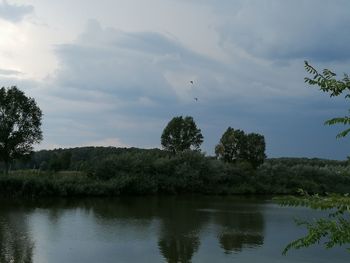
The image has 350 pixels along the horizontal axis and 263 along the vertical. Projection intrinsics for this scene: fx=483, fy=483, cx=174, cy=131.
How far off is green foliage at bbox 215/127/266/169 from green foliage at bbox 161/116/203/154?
6034mm

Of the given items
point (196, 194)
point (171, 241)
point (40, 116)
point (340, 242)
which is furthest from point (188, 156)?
point (340, 242)

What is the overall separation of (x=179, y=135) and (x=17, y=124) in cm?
2751

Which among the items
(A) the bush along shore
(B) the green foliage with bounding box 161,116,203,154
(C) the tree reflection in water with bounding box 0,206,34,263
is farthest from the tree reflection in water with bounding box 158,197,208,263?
(B) the green foliage with bounding box 161,116,203,154

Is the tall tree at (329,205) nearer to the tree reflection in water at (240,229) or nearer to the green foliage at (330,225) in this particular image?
the green foliage at (330,225)

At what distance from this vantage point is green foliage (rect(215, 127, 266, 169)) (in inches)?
2938

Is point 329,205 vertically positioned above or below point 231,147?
below

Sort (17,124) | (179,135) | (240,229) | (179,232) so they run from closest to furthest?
(179,232)
(240,229)
(17,124)
(179,135)

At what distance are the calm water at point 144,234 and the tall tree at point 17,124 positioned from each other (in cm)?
1042

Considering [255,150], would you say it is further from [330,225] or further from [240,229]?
[330,225]

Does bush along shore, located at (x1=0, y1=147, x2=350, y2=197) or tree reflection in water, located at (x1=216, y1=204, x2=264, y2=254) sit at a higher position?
bush along shore, located at (x1=0, y1=147, x2=350, y2=197)

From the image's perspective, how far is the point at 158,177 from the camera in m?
54.3

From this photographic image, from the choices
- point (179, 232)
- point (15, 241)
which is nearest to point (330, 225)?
point (15, 241)

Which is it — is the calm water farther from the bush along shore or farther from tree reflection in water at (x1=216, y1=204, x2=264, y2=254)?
the bush along shore

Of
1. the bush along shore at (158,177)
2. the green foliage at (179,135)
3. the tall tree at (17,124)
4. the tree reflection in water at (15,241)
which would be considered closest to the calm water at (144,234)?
the tree reflection in water at (15,241)
